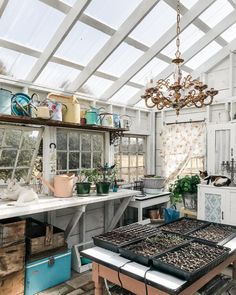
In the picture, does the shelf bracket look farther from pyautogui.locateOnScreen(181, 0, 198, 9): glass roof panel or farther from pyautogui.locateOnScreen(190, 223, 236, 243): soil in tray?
pyautogui.locateOnScreen(190, 223, 236, 243): soil in tray

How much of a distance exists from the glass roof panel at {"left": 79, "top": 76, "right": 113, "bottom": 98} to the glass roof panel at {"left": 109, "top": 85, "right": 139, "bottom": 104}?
0.27m

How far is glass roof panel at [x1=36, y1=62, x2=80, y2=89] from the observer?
304 cm

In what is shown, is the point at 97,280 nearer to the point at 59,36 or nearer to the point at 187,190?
the point at 59,36

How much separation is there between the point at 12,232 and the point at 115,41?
226cm

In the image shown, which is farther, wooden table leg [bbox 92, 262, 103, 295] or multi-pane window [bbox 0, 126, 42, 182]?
multi-pane window [bbox 0, 126, 42, 182]

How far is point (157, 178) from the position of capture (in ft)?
13.6

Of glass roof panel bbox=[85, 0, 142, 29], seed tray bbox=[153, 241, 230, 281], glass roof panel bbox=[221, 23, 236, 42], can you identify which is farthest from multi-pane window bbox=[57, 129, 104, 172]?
glass roof panel bbox=[221, 23, 236, 42]

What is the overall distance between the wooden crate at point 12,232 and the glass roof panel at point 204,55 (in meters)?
3.21

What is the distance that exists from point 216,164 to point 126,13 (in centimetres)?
240

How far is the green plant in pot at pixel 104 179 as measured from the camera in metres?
3.26

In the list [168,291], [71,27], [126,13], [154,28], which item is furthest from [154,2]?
[168,291]

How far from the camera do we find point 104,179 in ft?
11.6

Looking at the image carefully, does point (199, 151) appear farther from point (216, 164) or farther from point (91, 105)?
point (91, 105)

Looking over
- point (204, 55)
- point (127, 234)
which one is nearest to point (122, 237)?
point (127, 234)
